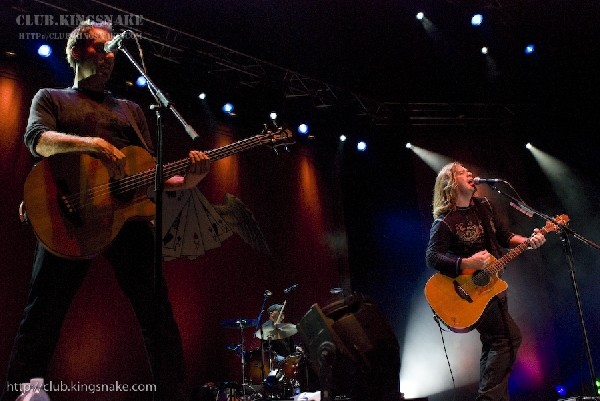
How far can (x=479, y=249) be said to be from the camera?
172 inches

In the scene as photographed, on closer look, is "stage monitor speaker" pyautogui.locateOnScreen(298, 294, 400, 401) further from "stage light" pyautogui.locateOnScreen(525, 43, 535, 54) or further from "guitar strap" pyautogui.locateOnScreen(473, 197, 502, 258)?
"stage light" pyautogui.locateOnScreen(525, 43, 535, 54)

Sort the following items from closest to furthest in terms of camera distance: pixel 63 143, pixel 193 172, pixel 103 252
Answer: pixel 63 143
pixel 103 252
pixel 193 172

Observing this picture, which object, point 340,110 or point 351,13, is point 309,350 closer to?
point 351,13

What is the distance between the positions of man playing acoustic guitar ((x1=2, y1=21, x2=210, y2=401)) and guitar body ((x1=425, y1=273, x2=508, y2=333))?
8.12 feet

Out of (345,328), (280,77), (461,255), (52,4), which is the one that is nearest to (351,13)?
(280,77)

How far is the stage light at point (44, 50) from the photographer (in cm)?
661

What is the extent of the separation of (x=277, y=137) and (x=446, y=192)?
2.26 m

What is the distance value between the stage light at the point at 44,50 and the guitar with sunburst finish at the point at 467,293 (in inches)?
224

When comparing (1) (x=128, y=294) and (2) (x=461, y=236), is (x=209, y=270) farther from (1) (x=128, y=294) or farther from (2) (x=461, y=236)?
(1) (x=128, y=294)

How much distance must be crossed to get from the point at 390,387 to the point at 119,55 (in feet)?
18.5

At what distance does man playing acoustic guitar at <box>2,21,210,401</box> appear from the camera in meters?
2.36

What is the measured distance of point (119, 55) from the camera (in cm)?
693

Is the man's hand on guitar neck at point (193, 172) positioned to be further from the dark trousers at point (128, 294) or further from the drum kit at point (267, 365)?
the drum kit at point (267, 365)

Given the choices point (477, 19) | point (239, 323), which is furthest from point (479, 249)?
point (477, 19)
